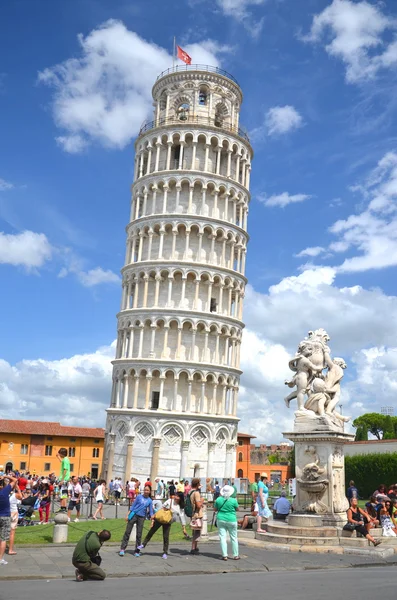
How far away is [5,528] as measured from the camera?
13914mm

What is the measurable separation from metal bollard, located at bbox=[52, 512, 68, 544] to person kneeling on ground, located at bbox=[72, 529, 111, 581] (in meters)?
5.08

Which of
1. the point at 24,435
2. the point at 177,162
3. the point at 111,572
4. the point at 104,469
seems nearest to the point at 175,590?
the point at 111,572

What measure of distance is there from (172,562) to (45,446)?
75536mm

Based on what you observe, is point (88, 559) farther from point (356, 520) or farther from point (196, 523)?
point (356, 520)

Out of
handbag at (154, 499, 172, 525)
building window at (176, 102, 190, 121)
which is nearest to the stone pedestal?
handbag at (154, 499, 172, 525)

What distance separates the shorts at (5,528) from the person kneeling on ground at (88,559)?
88.1 inches

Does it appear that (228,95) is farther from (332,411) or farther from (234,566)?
(234,566)

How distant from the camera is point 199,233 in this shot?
54.3 m

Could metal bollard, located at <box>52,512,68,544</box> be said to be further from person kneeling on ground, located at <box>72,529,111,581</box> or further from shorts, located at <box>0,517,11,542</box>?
person kneeling on ground, located at <box>72,529,111,581</box>

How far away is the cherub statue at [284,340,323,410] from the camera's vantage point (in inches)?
790

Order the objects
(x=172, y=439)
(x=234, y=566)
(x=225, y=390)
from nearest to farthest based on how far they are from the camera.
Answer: (x=234, y=566)
(x=172, y=439)
(x=225, y=390)

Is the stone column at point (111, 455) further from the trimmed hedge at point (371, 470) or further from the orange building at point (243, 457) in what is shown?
the orange building at point (243, 457)

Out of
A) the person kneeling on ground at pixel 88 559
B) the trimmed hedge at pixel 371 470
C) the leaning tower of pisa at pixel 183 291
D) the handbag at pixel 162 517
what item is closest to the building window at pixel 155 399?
the leaning tower of pisa at pixel 183 291

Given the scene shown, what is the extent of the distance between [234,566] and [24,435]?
76396 mm
